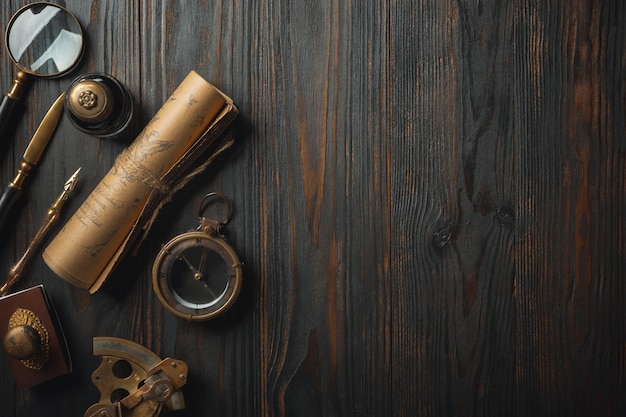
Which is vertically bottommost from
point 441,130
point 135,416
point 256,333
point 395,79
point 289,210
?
point 135,416

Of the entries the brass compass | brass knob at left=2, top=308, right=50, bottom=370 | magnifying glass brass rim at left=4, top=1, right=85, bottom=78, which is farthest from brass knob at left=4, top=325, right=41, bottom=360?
magnifying glass brass rim at left=4, top=1, right=85, bottom=78

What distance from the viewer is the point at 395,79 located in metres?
1.14

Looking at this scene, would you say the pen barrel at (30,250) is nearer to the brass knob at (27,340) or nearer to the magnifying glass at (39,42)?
the brass knob at (27,340)

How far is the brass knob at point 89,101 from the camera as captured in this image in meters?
1.04

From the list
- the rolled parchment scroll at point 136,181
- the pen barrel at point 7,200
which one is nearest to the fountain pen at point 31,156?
the pen barrel at point 7,200

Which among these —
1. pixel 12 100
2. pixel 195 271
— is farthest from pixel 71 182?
pixel 195 271

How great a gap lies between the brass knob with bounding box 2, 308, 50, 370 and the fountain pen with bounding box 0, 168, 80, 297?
6 centimetres

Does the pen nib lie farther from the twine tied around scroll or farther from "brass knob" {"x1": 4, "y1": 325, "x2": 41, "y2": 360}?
"brass knob" {"x1": 4, "y1": 325, "x2": 41, "y2": 360}

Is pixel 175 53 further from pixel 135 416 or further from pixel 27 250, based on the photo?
pixel 135 416

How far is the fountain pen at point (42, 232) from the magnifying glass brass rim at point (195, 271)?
0.72ft

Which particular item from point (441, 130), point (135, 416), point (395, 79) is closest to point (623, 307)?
point (441, 130)

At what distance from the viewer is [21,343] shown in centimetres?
105

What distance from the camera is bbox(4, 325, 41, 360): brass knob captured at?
3.46 feet

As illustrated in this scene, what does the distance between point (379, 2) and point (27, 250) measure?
0.85 meters
